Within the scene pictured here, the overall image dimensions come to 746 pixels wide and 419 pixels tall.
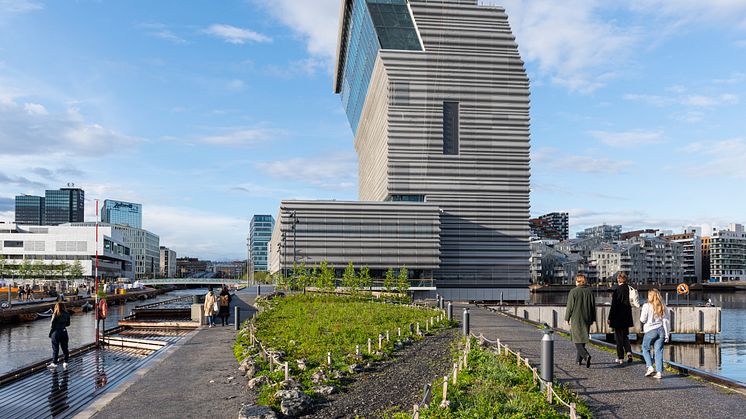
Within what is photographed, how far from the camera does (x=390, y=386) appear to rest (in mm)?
15586

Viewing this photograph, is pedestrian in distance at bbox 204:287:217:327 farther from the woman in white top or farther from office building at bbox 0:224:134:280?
office building at bbox 0:224:134:280

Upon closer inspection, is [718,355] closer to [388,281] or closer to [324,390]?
[324,390]

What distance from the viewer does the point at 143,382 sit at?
17266 millimetres

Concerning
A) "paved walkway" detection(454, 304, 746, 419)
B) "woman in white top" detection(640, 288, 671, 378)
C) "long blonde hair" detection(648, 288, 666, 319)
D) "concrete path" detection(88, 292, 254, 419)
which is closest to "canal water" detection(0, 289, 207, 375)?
"concrete path" detection(88, 292, 254, 419)

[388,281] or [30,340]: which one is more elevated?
[388,281]

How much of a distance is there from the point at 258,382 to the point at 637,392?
903 cm

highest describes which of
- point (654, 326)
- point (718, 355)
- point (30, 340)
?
point (654, 326)

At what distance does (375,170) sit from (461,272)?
34351 millimetres

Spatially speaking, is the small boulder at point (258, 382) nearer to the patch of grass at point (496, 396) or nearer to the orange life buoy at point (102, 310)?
the patch of grass at point (496, 396)

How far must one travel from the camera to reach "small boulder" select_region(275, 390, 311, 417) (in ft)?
42.5

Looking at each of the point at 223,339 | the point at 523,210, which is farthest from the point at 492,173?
the point at 223,339

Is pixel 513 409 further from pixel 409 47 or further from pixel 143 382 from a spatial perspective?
pixel 409 47

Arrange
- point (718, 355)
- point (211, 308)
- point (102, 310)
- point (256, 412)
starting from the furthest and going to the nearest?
point (718, 355) → point (211, 308) → point (102, 310) → point (256, 412)

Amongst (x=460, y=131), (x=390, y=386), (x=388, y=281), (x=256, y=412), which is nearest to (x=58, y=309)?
(x=256, y=412)
